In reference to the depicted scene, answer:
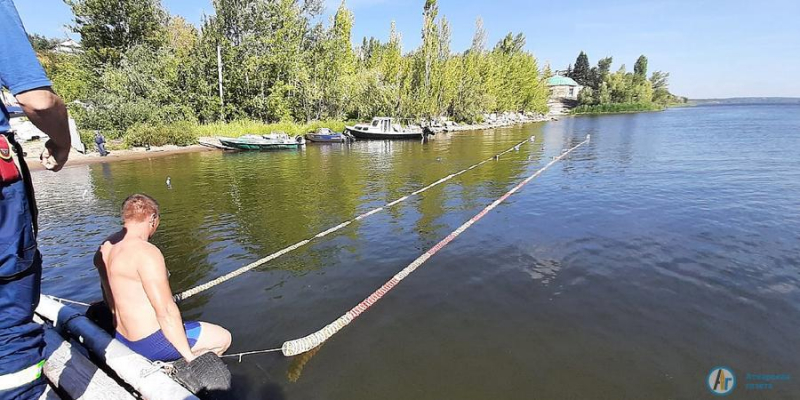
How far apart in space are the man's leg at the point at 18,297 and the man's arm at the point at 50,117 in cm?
29

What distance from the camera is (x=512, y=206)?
41.6 ft

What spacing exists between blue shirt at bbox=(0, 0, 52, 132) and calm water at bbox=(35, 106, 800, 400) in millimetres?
3764

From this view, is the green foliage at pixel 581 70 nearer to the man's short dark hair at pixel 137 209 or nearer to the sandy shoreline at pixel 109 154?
the sandy shoreline at pixel 109 154

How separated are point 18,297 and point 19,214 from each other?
1.35 feet

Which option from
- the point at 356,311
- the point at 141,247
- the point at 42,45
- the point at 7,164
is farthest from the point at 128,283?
the point at 42,45

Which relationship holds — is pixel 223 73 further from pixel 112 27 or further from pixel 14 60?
pixel 14 60

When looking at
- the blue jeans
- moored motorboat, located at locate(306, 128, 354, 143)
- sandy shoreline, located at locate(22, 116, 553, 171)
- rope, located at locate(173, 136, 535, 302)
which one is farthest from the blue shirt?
moored motorboat, located at locate(306, 128, 354, 143)

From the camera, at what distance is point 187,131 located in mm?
32812

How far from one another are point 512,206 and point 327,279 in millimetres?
7370

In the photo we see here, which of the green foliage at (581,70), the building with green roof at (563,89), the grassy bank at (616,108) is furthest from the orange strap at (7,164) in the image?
the green foliage at (581,70)

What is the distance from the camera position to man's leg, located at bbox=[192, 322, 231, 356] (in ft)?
13.8

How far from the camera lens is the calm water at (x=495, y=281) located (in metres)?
4.82

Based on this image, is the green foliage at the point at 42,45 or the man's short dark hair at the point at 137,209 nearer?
the man's short dark hair at the point at 137,209

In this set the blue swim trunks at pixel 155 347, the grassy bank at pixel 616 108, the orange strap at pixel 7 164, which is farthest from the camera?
the grassy bank at pixel 616 108
